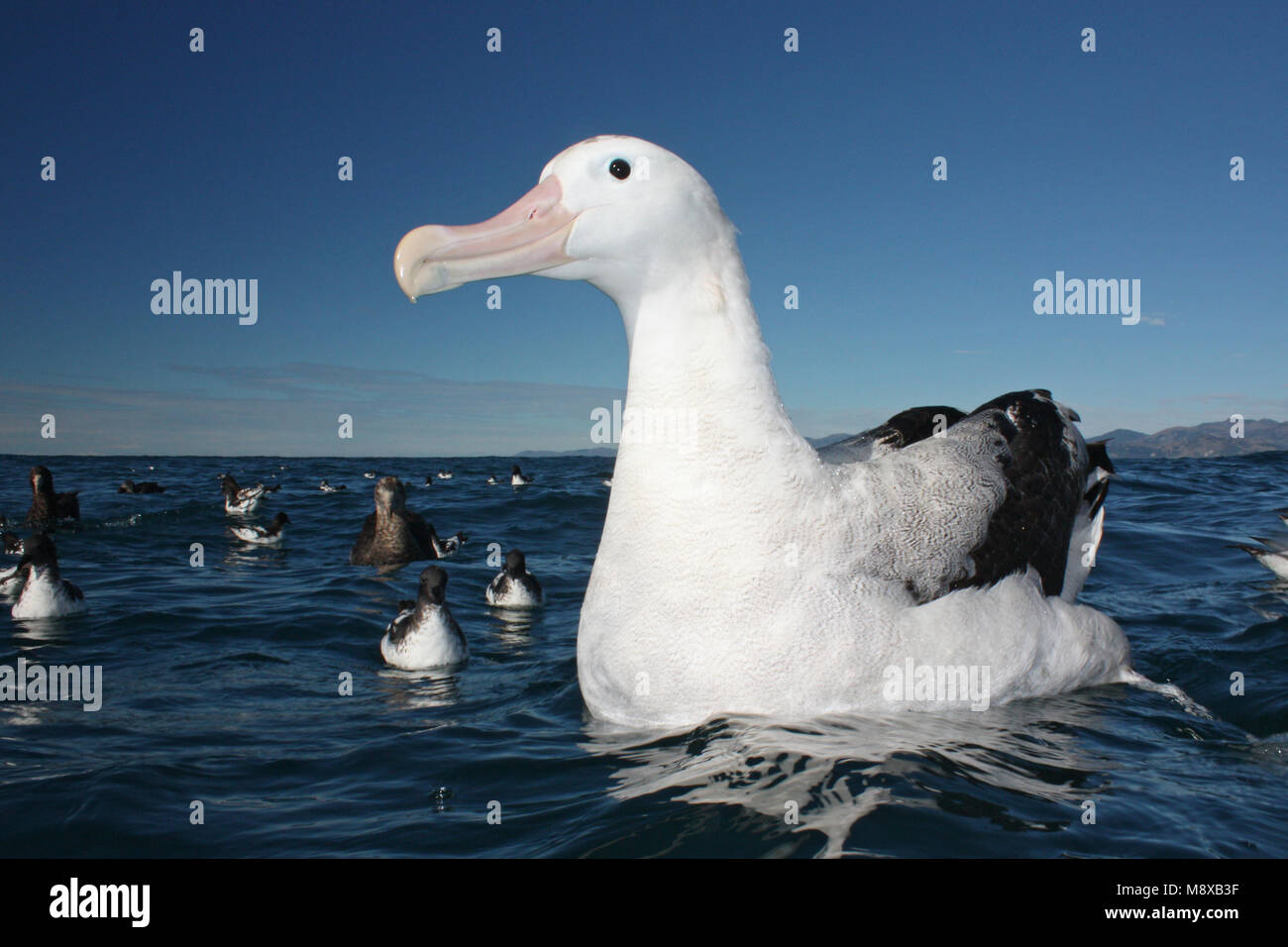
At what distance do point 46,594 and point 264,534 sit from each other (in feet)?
27.3

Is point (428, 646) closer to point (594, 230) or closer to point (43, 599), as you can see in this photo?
point (594, 230)

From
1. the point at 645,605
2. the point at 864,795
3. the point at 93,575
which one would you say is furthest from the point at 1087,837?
the point at 93,575

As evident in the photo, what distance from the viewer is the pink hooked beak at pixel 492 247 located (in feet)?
14.7

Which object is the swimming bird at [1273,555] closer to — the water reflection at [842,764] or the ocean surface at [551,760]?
the ocean surface at [551,760]

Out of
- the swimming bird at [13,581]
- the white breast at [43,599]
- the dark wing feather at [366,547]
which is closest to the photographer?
the white breast at [43,599]

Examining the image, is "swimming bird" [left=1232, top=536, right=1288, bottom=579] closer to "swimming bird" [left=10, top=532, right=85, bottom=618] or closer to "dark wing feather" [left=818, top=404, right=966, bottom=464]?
"dark wing feather" [left=818, top=404, right=966, bottom=464]

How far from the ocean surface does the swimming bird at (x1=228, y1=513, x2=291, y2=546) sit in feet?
26.5

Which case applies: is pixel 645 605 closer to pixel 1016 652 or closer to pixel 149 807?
pixel 1016 652

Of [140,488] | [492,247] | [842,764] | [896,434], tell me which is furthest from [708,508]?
[140,488]

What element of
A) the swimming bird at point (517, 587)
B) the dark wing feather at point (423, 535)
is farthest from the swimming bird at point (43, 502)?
the swimming bird at point (517, 587)

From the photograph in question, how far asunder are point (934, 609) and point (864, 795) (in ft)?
A: 4.22

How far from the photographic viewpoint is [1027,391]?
21.4 feet

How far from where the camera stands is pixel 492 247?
14.8ft

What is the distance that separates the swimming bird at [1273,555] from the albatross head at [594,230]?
1039 cm
